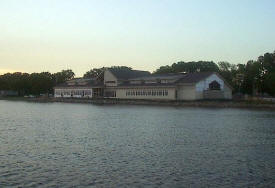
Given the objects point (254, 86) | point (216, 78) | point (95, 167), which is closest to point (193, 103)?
point (216, 78)

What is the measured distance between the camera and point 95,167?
1686 cm

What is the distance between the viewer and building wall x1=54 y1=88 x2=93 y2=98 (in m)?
110

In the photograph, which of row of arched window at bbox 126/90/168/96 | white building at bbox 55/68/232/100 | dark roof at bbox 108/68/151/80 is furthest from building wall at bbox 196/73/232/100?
dark roof at bbox 108/68/151/80

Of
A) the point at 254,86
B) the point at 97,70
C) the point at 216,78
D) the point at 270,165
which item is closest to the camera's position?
the point at 270,165

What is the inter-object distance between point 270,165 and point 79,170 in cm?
838

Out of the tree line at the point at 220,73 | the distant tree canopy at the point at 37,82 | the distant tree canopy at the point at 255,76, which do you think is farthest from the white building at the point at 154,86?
the distant tree canopy at the point at 37,82

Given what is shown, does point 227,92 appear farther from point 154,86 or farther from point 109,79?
point 109,79

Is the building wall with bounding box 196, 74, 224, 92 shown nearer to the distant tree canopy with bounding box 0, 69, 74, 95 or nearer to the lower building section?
the lower building section

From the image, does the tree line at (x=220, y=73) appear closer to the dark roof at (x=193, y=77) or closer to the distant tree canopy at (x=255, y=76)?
the distant tree canopy at (x=255, y=76)

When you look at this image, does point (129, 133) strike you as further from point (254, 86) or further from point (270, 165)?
point (254, 86)

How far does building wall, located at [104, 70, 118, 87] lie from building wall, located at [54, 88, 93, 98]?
575 centimetres

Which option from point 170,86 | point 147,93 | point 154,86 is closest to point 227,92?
point 170,86

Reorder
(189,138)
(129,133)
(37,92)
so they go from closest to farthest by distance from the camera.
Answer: (189,138)
(129,133)
(37,92)

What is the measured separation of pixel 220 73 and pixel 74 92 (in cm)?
4450
